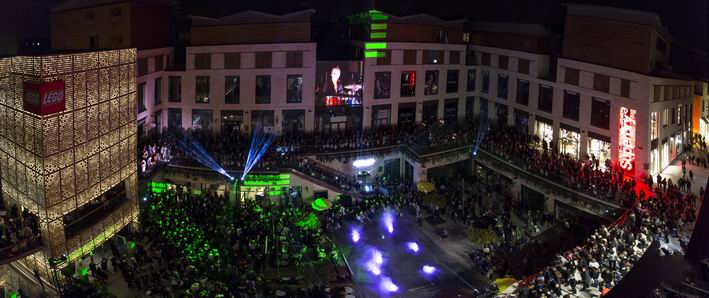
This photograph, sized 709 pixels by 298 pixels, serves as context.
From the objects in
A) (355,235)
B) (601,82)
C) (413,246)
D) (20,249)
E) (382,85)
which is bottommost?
(413,246)

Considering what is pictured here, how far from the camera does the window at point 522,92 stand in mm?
50656

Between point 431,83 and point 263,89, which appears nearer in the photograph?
point 263,89

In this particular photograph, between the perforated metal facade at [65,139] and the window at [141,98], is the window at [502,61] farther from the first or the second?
the perforated metal facade at [65,139]

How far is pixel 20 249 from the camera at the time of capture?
26.3m

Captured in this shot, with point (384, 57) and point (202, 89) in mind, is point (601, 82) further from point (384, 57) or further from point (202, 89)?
point (202, 89)

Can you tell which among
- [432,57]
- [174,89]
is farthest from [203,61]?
[432,57]

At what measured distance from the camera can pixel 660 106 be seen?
40.6m

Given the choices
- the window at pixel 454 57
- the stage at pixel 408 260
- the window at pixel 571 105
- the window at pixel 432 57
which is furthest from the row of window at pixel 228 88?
the window at pixel 571 105

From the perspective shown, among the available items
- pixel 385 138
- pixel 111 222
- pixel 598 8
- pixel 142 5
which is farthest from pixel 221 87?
pixel 598 8

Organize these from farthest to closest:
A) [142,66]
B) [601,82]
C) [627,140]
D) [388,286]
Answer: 1. [601,82]
2. [142,66]
3. [627,140]
4. [388,286]

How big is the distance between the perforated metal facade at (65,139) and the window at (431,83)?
28.7m

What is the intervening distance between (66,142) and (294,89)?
23534 mm

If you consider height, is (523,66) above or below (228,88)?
Result: above

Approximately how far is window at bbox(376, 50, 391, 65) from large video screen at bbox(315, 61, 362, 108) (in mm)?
1702
